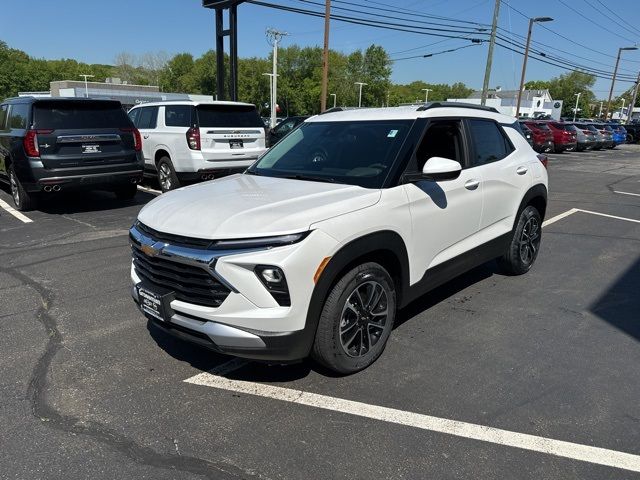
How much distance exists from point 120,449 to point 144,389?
23.3 inches

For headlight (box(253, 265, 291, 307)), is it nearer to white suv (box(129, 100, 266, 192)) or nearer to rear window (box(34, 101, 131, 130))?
rear window (box(34, 101, 131, 130))

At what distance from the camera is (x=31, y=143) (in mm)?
7789

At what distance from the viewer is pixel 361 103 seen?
327ft

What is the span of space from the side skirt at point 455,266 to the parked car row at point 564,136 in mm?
21240

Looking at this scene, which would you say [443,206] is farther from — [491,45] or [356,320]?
[491,45]

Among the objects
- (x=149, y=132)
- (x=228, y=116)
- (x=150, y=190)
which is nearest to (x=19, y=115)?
(x=149, y=132)

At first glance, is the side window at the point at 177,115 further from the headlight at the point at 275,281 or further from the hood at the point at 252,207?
the headlight at the point at 275,281

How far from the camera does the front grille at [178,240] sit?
2.84m

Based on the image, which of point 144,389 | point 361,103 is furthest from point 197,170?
point 361,103

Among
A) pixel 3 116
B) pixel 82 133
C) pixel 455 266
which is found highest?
pixel 3 116

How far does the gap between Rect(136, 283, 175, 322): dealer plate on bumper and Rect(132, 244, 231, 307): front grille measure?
0.15ft

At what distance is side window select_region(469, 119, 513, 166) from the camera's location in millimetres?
4559

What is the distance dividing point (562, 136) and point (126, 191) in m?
25.3

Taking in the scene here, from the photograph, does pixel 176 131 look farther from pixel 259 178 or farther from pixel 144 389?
pixel 144 389
